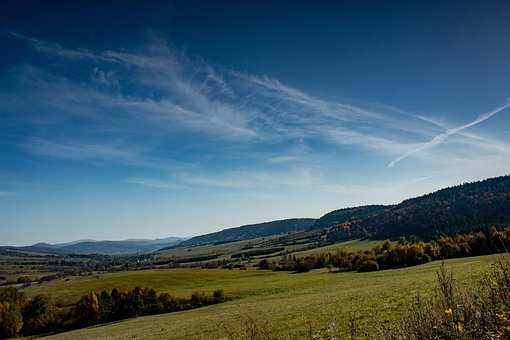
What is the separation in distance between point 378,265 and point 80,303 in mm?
66383

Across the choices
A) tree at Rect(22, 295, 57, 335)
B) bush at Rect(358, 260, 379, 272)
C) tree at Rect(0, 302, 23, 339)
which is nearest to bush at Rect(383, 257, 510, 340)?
bush at Rect(358, 260, 379, 272)

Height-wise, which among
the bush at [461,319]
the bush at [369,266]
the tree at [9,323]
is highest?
the bush at [461,319]

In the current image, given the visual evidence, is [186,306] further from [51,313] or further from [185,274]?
[185,274]

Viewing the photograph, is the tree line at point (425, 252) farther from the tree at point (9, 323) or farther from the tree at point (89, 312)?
the tree at point (9, 323)

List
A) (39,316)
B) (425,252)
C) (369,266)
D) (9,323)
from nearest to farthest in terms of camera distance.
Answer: (9,323), (39,316), (425,252), (369,266)

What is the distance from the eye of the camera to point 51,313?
268 ft

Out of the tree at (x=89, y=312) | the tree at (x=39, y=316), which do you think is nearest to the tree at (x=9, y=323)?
the tree at (x=39, y=316)

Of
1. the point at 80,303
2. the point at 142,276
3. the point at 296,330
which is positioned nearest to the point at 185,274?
the point at 142,276

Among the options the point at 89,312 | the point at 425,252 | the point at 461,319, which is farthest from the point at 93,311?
the point at 461,319

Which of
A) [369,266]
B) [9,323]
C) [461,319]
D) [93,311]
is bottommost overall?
[9,323]

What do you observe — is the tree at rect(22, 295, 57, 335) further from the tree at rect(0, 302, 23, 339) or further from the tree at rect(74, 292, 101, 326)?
the tree at rect(74, 292, 101, 326)

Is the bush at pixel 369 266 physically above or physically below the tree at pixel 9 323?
above

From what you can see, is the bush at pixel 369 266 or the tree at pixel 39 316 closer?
the tree at pixel 39 316

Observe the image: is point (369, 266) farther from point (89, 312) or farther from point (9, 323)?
point (9, 323)
